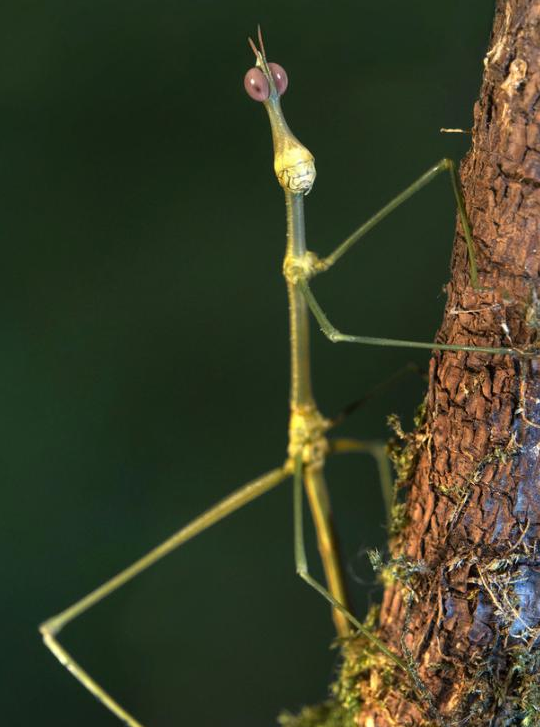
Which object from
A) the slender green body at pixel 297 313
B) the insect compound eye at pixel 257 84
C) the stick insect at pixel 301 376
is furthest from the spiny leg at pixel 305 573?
the insect compound eye at pixel 257 84

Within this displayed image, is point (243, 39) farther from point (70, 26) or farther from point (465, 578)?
point (465, 578)

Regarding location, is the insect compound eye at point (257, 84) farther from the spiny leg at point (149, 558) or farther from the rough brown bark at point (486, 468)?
the spiny leg at point (149, 558)

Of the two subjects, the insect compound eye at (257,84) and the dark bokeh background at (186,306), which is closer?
the insect compound eye at (257,84)

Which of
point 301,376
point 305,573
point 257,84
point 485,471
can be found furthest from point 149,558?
point 257,84

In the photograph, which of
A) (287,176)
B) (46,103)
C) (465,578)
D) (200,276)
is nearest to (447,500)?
(465,578)

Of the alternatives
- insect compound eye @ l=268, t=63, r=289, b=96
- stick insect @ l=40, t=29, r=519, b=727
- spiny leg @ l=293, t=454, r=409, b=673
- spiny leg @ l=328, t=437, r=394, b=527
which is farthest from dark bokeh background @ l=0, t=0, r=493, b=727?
insect compound eye @ l=268, t=63, r=289, b=96

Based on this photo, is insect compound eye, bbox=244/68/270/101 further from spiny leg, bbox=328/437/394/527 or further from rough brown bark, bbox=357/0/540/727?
spiny leg, bbox=328/437/394/527
